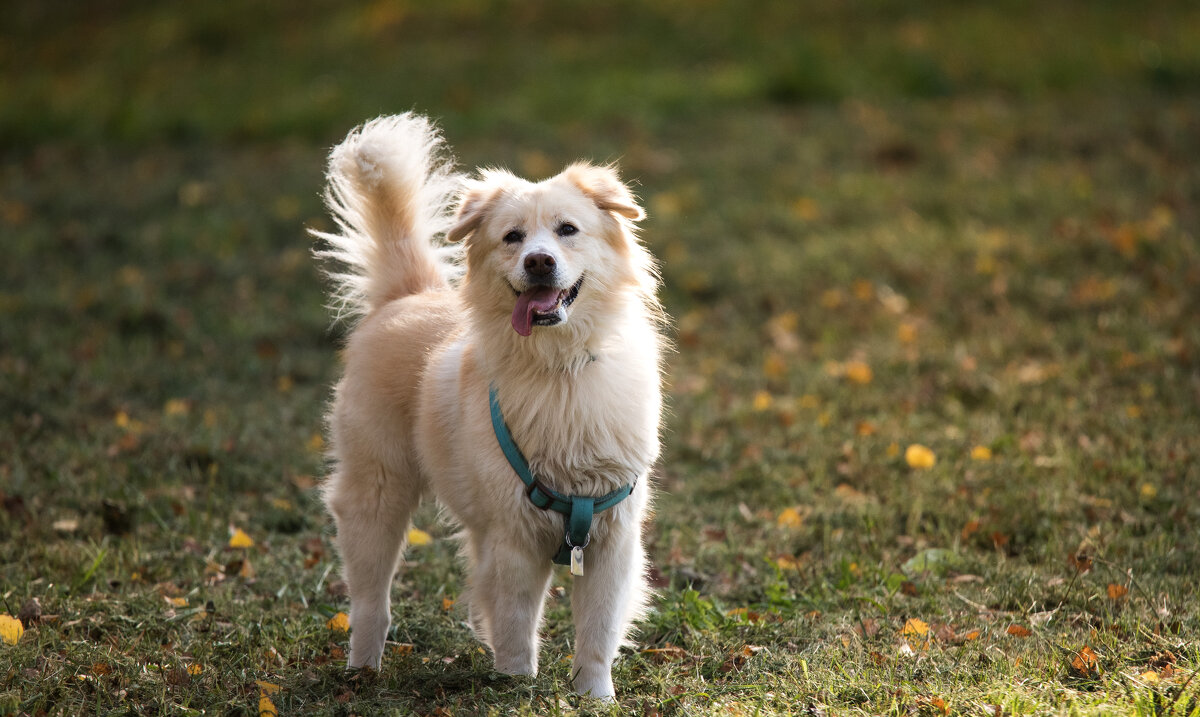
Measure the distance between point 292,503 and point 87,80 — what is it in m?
10.8

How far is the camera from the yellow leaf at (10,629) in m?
3.67

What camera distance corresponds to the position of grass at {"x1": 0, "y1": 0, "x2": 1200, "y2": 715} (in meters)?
3.66

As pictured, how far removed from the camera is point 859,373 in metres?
6.67

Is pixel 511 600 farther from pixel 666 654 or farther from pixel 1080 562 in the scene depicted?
pixel 1080 562

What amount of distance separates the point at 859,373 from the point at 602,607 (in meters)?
3.66

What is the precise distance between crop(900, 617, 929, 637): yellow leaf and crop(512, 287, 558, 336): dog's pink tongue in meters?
1.68

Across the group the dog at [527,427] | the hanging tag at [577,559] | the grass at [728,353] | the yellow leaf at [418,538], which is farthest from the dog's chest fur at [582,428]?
the yellow leaf at [418,538]

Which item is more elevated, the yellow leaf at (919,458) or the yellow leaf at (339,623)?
the yellow leaf at (919,458)

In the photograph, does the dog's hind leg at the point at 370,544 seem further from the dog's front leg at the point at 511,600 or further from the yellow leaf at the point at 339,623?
the dog's front leg at the point at 511,600

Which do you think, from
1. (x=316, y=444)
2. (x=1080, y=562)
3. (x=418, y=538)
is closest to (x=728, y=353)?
(x=316, y=444)

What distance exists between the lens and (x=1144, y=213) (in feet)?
27.5

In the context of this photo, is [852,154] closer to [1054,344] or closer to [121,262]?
[1054,344]

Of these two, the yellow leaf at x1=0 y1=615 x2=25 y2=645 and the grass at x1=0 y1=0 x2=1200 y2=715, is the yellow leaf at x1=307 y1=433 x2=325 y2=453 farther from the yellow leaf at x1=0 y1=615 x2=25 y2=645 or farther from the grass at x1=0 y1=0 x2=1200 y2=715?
the yellow leaf at x1=0 y1=615 x2=25 y2=645

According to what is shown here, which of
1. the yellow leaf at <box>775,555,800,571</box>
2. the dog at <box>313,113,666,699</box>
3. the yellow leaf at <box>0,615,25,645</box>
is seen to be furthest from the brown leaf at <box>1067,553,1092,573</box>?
the yellow leaf at <box>0,615,25,645</box>
